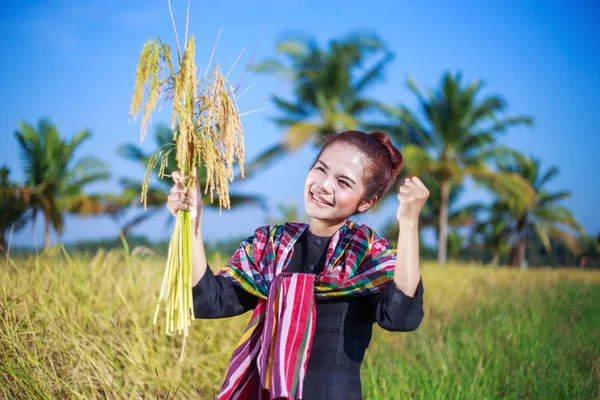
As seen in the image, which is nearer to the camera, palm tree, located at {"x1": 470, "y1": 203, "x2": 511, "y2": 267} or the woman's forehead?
→ the woman's forehead

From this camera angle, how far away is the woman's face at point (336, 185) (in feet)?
6.65

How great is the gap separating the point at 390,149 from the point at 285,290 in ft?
2.32

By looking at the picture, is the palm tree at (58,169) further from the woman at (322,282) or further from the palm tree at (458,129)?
the woman at (322,282)

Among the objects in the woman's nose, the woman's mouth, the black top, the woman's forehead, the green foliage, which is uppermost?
the woman's forehead

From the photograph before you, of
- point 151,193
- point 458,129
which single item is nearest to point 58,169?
point 151,193

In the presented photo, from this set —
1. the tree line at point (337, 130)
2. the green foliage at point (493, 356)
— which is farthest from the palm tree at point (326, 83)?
the green foliage at point (493, 356)

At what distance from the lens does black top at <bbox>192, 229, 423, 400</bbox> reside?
183 centimetres

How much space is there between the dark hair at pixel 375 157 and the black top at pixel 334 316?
11.3 inches

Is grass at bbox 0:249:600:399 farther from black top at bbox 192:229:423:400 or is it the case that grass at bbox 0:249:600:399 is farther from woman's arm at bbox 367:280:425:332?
woman's arm at bbox 367:280:425:332

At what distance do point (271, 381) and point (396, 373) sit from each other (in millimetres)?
2310

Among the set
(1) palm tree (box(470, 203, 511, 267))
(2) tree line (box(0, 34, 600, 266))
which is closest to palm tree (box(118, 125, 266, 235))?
(2) tree line (box(0, 34, 600, 266))

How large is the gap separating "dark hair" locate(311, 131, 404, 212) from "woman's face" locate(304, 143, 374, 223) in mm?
30

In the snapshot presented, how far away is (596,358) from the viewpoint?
4.29 metres

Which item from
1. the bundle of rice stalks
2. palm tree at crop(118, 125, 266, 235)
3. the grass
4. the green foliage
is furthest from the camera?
palm tree at crop(118, 125, 266, 235)
